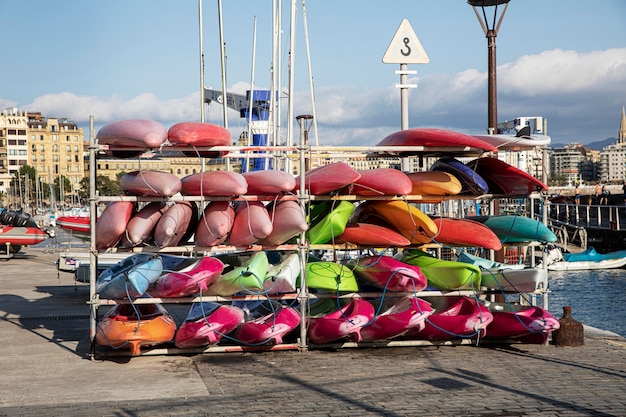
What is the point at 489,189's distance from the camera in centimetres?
1067

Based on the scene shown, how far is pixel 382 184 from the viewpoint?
32.0ft

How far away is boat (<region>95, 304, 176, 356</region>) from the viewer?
895 cm

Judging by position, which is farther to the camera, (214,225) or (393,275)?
(393,275)

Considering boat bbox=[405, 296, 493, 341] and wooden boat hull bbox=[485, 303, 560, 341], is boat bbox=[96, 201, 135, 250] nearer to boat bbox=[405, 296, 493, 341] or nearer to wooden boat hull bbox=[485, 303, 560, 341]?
boat bbox=[405, 296, 493, 341]

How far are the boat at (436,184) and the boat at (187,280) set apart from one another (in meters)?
2.69

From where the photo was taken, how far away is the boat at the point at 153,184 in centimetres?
913

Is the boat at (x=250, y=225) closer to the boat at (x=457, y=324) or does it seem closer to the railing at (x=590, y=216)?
the boat at (x=457, y=324)

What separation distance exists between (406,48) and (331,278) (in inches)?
140

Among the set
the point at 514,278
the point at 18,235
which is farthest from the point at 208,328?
the point at 18,235

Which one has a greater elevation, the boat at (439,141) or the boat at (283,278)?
the boat at (439,141)

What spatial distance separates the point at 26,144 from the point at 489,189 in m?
180

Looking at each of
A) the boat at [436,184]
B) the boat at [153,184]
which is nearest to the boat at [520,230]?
the boat at [436,184]

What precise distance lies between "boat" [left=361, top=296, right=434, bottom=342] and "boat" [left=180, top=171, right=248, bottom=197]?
2.24 meters

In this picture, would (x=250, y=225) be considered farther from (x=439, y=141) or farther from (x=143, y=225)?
(x=439, y=141)
